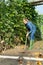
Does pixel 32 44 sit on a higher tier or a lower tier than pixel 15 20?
lower

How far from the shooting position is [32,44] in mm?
12758

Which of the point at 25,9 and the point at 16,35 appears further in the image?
the point at 25,9

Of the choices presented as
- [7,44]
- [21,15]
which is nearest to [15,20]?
[21,15]

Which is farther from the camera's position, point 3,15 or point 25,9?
point 25,9

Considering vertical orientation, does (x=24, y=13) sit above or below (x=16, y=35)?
above

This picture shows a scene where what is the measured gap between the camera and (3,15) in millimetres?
12156

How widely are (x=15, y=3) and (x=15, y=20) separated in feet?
3.13

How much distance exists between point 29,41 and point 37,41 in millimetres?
1044

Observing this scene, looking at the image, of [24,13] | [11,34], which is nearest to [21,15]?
[24,13]

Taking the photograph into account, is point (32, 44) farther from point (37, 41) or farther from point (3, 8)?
point (3, 8)

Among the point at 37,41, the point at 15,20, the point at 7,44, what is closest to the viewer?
A: the point at 7,44

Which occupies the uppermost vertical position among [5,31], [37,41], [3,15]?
[3,15]

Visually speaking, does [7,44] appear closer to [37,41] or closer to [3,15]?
[3,15]

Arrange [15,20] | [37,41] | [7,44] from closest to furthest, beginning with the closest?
[7,44] → [15,20] → [37,41]
